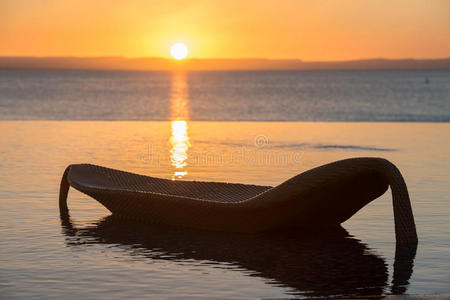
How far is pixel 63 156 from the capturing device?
16891mm

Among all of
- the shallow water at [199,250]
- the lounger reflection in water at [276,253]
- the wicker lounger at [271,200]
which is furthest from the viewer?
the wicker lounger at [271,200]

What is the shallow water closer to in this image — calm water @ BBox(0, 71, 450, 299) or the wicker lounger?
calm water @ BBox(0, 71, 450, 299)

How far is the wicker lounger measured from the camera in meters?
7.78

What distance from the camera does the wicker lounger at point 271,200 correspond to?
25.5 feet

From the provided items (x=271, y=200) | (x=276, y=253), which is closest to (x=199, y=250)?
(x=276, y=253)

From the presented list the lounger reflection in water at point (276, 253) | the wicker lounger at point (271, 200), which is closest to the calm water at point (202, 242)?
the lounger reflection in water at point (276, 253)

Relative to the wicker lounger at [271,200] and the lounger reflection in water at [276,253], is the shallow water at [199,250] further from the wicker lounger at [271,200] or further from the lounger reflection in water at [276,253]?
the wicker lounger at [271,200]

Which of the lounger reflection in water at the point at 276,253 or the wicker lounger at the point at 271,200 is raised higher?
the wicker lounger at the point at 271,200

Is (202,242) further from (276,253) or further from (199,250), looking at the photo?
(276,253)

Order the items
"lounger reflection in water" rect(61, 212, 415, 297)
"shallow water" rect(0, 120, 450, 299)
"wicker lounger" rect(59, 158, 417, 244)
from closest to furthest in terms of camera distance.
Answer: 1. "shallow water" rect(0, 120, 450, 299)
2. "lounger reflection in water" rect(61, 212, 415, 297)
3. "wicker lounger" rect(59, 158, 417, 244)

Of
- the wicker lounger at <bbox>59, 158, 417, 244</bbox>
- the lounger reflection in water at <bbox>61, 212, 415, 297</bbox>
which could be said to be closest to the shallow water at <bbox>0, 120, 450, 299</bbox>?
the lounger reflection in water at <bbox>61, 212, 415, 297</bbox>

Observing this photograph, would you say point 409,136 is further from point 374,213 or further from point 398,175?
point 398,175

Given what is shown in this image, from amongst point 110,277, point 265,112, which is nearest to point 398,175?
point 110,277

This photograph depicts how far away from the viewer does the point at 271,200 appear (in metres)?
8.23
